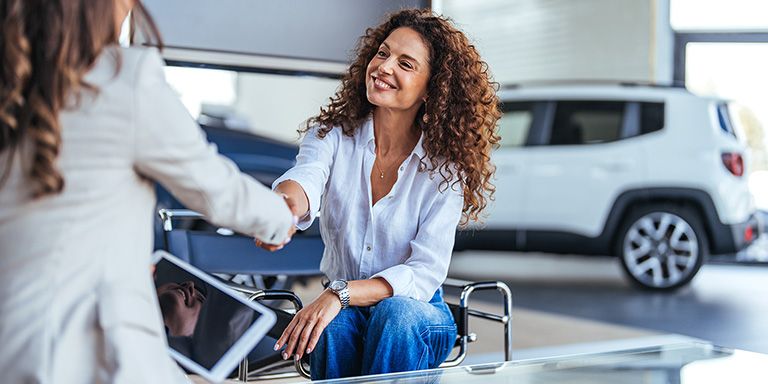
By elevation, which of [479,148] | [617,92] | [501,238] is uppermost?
[617,92]

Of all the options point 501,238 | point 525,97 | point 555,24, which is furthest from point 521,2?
point 501,238

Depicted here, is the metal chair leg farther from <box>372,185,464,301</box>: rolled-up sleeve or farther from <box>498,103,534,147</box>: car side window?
<box>498,103,534,147</box>: car side window

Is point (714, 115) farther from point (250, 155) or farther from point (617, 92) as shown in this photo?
point (250, 155)

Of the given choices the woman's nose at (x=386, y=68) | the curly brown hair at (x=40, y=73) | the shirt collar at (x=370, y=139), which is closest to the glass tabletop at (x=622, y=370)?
the shirt collar at (x=370, y=139)

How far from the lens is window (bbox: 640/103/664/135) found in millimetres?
6473

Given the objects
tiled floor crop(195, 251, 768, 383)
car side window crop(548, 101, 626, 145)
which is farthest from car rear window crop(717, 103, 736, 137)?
tiled floor crop(195, 251, 768, 383)

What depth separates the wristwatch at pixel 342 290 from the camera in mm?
2010

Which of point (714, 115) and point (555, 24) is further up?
point (555, 24)

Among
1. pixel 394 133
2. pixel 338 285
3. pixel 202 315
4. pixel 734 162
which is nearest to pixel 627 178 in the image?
pixel 734 162

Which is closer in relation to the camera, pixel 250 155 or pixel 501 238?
pixel 250 155

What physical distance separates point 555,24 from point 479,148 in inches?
250

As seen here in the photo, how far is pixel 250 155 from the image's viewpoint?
417 cm

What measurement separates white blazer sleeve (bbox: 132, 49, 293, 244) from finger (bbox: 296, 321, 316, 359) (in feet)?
2.28

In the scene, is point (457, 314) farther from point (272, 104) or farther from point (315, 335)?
point (272, 104)
